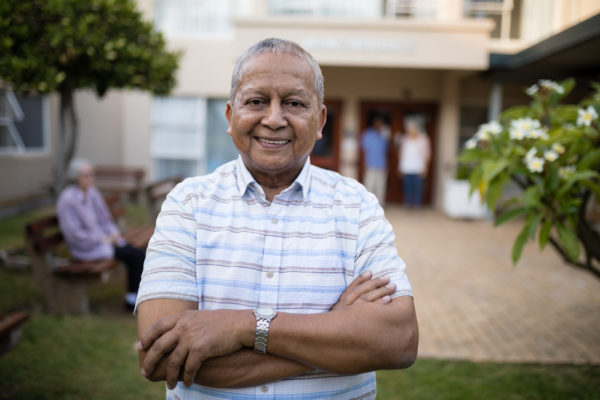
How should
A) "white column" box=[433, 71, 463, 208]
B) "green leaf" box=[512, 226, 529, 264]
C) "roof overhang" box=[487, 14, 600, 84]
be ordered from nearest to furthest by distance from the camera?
"green leaf" box=[512, 226, 529, 264], "roof overhang" box=[487, 14, 600, 84], "white column" box=[433, 71, 463, 208]

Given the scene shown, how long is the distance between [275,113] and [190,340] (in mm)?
767

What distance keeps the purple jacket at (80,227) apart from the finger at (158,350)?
424cm

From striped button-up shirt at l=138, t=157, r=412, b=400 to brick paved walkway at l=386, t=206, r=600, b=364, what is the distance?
318 cm

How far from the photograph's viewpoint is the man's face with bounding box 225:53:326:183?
171cm

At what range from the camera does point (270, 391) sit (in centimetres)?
162

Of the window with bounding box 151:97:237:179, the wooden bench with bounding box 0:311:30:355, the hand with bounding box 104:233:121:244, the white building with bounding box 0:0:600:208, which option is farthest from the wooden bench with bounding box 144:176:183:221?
the wooden bench with bounding box 0:311:30:355

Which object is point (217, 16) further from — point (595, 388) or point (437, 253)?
point (595, 388)

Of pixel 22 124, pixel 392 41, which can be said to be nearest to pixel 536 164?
pixel 392 41

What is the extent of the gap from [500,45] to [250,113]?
12.3 metres

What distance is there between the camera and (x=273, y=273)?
171 centimetres

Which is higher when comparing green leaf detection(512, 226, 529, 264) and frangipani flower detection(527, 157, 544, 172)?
frangipani flower detection(527, 157, 544, 172)

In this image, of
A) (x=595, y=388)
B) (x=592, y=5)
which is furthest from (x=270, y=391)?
(x=592, y=5)

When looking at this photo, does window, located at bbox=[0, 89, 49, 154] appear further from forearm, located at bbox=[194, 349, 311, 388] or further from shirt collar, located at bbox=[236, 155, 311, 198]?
forearm, located at bbox=[194, 349, 311, 388]

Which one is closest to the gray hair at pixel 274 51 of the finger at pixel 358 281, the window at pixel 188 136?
the finger at pixel 358 281
